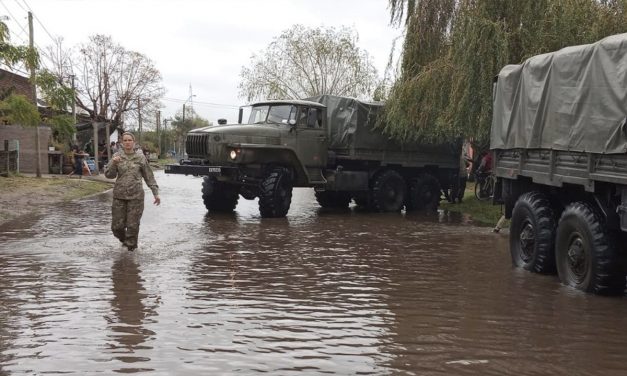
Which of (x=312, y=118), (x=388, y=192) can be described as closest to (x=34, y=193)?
(x=312, y=118)

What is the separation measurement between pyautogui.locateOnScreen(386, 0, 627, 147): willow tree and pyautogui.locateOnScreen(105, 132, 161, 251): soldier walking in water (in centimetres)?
794

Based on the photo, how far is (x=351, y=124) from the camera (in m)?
16.8

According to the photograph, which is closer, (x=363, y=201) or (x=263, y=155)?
(x=263, y=155)

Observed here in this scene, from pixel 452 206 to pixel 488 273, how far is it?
11579 mm

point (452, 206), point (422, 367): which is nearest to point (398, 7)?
point (452, 206)

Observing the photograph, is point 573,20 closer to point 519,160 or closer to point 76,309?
point 519,160

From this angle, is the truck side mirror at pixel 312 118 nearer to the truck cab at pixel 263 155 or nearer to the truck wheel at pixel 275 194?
the truck cab at pixel 263 155

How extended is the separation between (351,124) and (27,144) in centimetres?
1999

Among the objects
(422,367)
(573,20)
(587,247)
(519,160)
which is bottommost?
(422,367)

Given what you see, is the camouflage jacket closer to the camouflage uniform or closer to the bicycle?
the camouflage uniform

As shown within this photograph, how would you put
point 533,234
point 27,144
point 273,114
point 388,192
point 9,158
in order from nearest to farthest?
1. point 533,234
2. point 273,114
3. point 388,192
4. point 9,158
5. point 27,144

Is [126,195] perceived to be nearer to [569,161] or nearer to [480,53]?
[569,161]

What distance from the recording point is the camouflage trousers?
9.28m

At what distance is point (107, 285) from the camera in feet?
23.0
